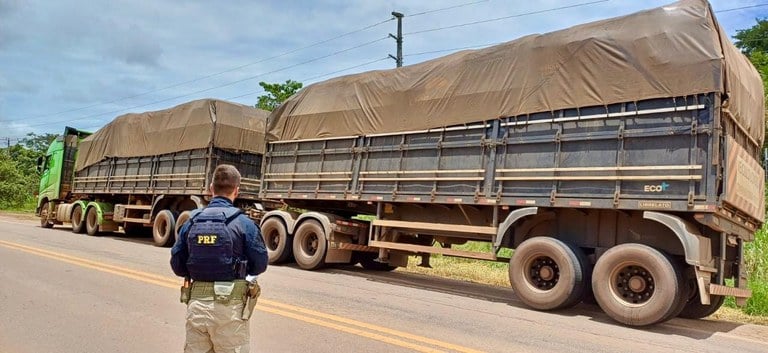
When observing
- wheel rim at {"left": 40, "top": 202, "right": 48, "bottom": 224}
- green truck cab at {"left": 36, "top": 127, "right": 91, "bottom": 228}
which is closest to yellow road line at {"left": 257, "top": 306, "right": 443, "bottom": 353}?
green truck cab at {"left": 36, "top": 127, "right": 91, "bottom": 228}

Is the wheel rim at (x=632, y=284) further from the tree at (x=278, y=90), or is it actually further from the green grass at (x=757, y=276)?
the tree at (x=278, y=90)

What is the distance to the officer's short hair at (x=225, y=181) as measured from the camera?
317 centimetres

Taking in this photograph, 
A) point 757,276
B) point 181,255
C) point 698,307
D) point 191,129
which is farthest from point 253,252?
point 191,129

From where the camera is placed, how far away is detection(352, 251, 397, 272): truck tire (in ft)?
37.7

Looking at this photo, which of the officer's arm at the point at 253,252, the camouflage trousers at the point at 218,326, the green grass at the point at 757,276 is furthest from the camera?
the green grass at the point at 757,276

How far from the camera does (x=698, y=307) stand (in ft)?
24.5

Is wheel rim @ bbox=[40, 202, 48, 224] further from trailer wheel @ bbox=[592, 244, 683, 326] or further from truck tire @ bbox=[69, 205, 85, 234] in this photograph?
trailer wheel @ bbox=[592, 244, 683, 326]

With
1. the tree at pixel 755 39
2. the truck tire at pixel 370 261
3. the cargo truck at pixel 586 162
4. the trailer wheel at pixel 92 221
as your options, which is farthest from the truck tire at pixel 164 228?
the tree at pixel 755 39

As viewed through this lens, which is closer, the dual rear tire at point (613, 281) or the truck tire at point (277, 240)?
the dual rear tire at point (613, 281)

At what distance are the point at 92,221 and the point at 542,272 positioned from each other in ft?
49.4

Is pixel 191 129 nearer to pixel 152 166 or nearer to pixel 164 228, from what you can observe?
pixel 152 166

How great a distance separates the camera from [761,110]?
811cm

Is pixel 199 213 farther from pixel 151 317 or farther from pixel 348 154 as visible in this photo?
pixel 348 154

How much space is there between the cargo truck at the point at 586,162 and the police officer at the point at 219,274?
197 inches
